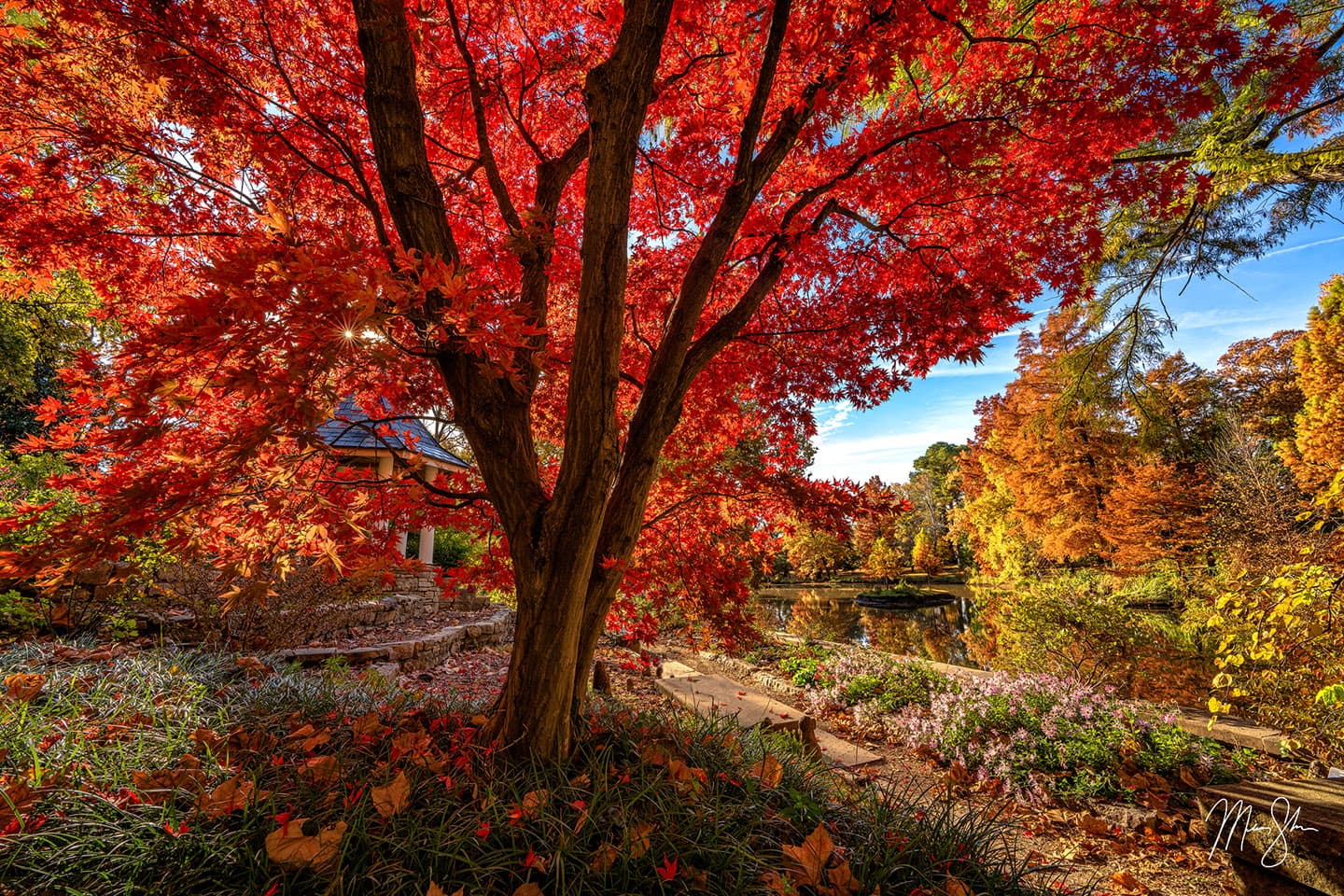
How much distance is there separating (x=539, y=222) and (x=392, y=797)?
282 cm

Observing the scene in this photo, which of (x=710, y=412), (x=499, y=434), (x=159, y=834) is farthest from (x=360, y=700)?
(x=710, y=412)

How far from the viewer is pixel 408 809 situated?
2020 mm

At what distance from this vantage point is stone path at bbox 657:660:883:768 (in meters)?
4.68

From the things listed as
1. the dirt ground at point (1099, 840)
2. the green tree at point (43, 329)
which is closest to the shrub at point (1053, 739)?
the dirt ground at point (1099, 840)

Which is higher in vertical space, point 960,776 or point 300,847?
point 300,847

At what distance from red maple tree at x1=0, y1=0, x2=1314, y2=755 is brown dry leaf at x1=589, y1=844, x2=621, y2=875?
668mm

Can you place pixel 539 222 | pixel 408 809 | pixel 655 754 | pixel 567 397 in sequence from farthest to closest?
pixel 539 222 → pixel 655 754 → pixel 567 397 → pixel 408 809

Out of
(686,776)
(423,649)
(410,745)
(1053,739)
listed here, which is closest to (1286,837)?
(1053,739)

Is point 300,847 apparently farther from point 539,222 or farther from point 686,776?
point 539,222

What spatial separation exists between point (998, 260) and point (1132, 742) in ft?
14.6

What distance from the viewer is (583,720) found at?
276cm

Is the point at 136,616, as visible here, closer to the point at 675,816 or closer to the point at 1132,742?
the point at 675,816
